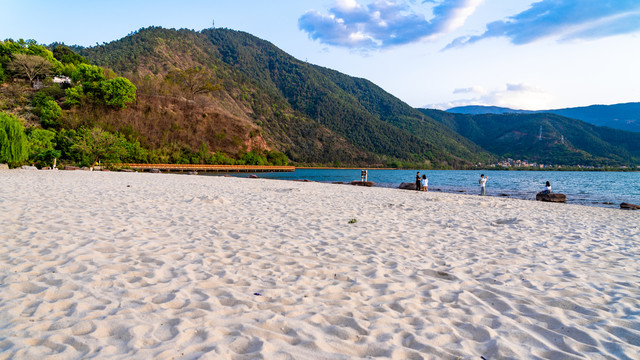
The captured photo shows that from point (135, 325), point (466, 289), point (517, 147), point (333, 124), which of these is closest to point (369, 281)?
point (466, 289)

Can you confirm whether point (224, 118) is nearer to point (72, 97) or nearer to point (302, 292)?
point (72, 97)

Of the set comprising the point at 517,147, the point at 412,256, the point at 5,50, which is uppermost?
the point at 5,50

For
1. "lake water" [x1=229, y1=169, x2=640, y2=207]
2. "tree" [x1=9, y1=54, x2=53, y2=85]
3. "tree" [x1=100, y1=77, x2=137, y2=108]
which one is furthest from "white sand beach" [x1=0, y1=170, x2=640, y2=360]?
"tree" [x1=9, y1=54, x2=53, y2=85]

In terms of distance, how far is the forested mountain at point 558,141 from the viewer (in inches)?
4257

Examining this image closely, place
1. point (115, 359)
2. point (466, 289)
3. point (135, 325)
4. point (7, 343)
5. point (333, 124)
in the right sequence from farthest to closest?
1. point (333, 124)
2. point (466, 289)
3. point (135, 325)
4. point (7, 343)
5. point (115, 359)

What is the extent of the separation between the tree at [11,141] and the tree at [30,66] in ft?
158

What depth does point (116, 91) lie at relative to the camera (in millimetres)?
55969

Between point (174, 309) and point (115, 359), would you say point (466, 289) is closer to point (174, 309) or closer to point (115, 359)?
point (174, 309)

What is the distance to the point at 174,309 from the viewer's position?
10.1 ft

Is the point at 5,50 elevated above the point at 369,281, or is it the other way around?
the point at 5,50

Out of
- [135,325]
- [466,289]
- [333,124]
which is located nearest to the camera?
[135,325]

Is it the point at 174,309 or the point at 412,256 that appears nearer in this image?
the point at 174,309

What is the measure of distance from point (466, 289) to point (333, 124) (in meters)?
127

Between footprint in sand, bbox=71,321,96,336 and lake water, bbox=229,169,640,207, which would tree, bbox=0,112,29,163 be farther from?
footprint in sand, bbox=71,321,96,336
